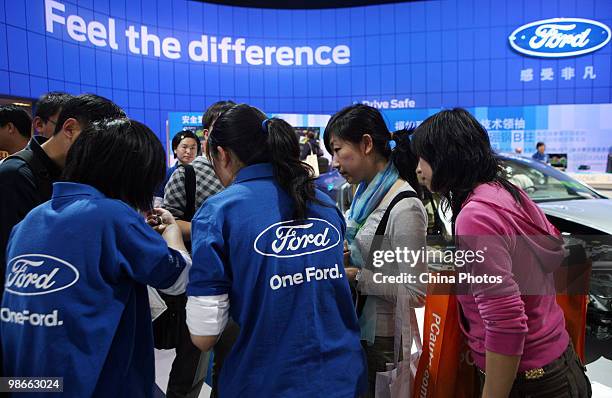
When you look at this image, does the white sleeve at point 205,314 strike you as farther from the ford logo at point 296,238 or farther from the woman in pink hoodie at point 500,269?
the woman in pink hoodie at point 500,269

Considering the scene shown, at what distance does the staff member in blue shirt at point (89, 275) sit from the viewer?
3.70 feet

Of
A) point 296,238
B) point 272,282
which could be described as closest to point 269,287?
point 272,282

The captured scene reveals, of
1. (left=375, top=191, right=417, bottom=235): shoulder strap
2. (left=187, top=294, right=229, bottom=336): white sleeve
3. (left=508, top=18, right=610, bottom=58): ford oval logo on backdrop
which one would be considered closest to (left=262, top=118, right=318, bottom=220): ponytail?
(left=187, top=294, right=229, bottom=336): white sleeve

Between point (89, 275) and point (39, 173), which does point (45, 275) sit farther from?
point (39, 173)

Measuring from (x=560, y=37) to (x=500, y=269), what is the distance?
44.1 ft

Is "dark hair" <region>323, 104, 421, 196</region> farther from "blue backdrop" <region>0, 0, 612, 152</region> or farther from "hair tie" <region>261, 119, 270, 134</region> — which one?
"blue backdrop" <region>0, 0, 612, 152</region>

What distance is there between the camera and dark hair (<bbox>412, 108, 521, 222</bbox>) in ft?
4.26

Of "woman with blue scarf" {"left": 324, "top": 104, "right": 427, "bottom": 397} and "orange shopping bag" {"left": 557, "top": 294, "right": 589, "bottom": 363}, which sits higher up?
"woman with blue scarf" {"left": 324, "top": 104, "right": 427, "bottom": 397}

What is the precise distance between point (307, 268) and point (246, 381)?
1.11ft

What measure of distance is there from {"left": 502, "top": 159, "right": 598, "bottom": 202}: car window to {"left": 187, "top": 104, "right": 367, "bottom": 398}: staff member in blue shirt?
11.4ft

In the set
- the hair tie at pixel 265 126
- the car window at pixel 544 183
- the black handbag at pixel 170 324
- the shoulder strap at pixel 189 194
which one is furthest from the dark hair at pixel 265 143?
the car window at pixel 544 183

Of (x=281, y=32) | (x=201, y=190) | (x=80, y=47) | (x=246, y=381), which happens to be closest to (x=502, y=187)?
(x=246, y=381)

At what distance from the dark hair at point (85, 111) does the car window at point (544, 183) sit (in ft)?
11.7

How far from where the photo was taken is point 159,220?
1540mm
